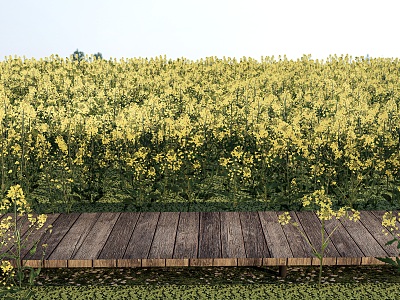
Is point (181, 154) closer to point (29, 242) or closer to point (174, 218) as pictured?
point (174, 218)

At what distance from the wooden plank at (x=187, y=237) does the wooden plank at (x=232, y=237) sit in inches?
10.4

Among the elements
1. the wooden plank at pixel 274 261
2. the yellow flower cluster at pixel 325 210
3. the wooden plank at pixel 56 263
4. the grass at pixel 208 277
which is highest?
the yellow flower cluster at pixel 325 210

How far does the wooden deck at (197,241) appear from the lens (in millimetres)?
4883

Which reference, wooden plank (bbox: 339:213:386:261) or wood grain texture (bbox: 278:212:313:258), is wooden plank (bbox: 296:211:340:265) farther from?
wooden plank (bbox: 339:213:386:261)

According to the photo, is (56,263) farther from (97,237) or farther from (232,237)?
(232,237)

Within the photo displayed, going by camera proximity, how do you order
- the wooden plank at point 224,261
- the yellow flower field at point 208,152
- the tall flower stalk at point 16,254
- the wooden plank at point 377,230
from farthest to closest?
the yellow flower field at point 208,152 < the wooden plank at point 377,230 < the wooden plank at point 224,261 < the tall flower stalk at point 16,254

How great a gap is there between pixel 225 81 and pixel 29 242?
310 inches

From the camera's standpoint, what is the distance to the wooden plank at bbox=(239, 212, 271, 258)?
4.92 meters

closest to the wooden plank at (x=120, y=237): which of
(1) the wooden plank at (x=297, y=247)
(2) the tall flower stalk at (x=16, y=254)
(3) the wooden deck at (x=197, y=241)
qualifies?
(3) the wooden deck at (x=197, y=241)

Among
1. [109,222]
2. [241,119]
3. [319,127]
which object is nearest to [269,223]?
[109,222]

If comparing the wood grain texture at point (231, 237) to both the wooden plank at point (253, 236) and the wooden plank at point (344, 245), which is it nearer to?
the wooden plank at point (253, 236)

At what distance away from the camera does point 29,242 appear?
5.27 m

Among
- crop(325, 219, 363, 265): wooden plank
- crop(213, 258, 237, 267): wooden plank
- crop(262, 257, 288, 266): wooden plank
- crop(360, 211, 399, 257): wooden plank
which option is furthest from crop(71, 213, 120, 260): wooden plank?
crop(360, 211, 399, 257): wooden plank

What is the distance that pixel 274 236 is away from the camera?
17.3ft
